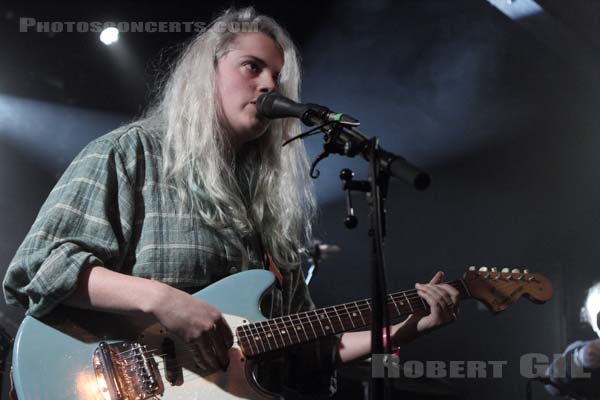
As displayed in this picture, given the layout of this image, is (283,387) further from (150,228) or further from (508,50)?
(508,50)

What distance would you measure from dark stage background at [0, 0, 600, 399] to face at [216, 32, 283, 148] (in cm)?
114

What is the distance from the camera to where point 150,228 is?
1889mm

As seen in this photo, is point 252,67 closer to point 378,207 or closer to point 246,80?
point 246,80

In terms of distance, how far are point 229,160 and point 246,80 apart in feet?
0.93

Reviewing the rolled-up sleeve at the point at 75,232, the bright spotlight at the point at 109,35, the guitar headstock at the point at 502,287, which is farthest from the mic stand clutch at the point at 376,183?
the bright spotlight at the point at 109,35

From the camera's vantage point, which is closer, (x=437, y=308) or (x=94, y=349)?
(x=94, y=349)

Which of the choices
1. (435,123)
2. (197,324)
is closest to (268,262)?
(197,324)

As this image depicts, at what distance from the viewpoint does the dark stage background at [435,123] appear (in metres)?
3.32

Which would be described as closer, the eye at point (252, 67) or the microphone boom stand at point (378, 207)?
the microphone boom stand at point (378, 207)

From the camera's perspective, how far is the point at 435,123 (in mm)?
3533

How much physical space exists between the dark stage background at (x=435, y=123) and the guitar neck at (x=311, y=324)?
4.31 feet

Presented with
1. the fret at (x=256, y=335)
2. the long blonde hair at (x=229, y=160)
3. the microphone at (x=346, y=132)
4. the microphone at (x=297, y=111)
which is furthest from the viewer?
the long blonde hair at (x=229, y=160)

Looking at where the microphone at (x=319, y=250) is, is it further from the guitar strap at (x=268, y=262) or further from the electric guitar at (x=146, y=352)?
the electric guitar at (x=146, y=352)

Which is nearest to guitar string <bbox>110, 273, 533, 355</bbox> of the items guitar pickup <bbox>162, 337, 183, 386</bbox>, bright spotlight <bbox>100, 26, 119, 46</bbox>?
guitar pickup <bbox>162, 337, 183, 386</bbox>
